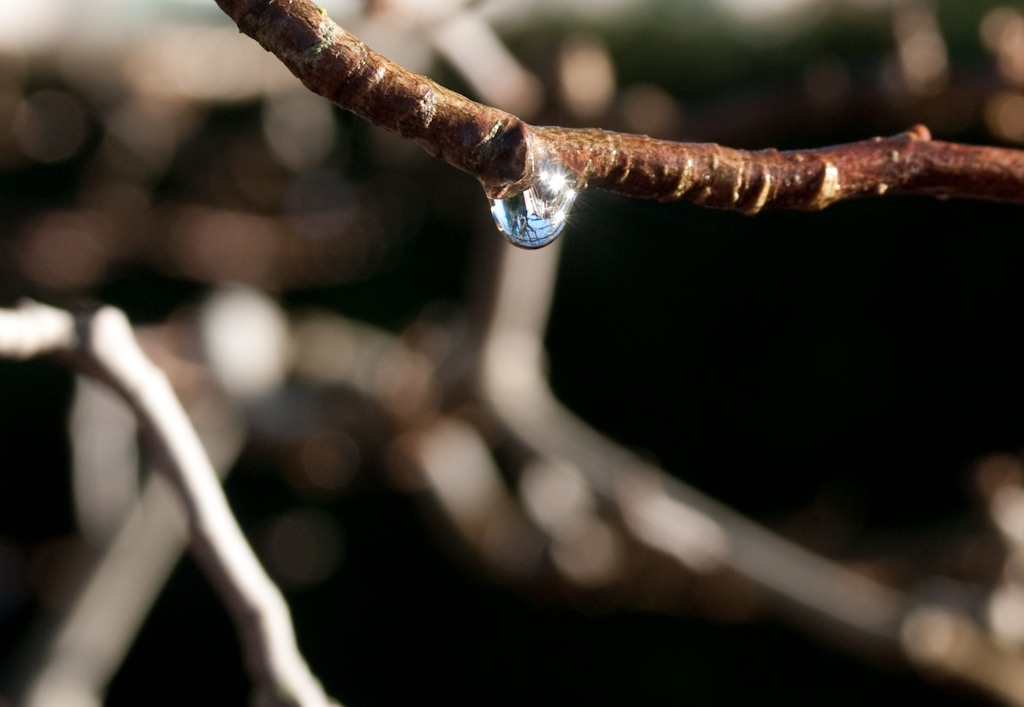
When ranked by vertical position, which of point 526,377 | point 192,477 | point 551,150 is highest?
point 526,377

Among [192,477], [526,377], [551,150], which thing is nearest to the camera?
[551,150]

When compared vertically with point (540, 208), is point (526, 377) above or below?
above

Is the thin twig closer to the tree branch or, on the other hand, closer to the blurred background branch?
the blurred background branch

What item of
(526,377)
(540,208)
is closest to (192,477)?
(540,208)

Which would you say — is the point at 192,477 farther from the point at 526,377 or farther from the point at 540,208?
the point at 526,377

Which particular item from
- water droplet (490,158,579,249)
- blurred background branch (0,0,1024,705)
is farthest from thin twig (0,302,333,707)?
water droplet (490,158,579,249)

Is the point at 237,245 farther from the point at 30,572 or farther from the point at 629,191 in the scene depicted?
the point at 629,191

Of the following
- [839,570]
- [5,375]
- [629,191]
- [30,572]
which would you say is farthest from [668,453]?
[629,191]

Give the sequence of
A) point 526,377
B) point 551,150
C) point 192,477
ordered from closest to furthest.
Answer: point 551,150 → point 192,477 → point 526,377
